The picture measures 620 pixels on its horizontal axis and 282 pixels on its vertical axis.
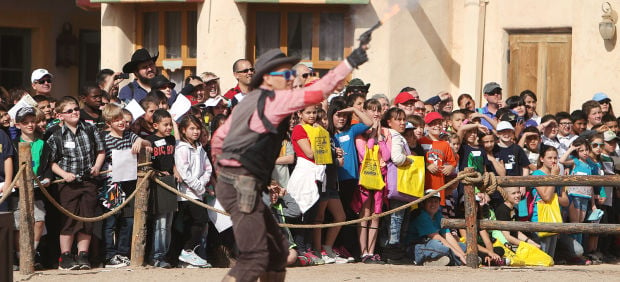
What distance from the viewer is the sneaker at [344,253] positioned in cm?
1165

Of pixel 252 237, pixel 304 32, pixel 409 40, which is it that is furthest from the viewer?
pixel 304 32

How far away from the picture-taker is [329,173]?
36.8 feet

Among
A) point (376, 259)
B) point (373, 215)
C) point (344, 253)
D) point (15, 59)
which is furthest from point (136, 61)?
point (15, 59)

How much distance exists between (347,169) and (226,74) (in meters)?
4.37

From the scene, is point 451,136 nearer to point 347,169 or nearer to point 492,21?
point 347,169

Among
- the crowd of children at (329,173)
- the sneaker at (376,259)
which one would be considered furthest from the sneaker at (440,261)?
the sneaker at (376,259)

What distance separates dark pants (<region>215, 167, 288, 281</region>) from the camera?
295 inches

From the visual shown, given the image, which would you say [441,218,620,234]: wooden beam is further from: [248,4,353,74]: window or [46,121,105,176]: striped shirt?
[248,4,353,74]: window

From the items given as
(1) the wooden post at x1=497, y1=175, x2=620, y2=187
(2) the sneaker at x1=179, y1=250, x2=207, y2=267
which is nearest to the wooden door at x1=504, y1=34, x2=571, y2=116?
(1) the wooden post at x1=497, y1=175, x2=620, y2=187

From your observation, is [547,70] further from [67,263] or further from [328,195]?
[67,263]

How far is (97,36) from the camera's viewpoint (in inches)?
789

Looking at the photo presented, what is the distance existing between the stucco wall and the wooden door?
786 cm

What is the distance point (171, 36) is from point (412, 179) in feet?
18.9

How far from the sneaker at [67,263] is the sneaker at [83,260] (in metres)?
0.03
